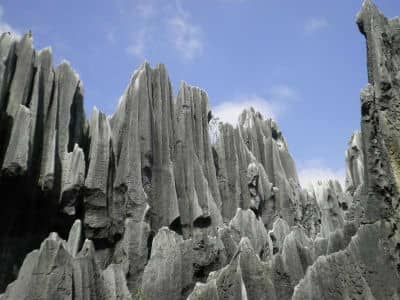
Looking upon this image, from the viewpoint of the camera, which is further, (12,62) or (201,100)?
(201,100)

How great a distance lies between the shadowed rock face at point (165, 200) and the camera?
27.3 ft

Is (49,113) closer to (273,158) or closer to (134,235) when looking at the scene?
(134,235)

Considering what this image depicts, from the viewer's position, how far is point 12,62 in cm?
1767

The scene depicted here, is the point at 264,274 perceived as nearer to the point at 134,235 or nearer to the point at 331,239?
the point at 331,239

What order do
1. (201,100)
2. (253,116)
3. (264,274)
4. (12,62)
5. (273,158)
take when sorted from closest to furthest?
(264,274) < (12,62) < (201,100) < (273,158) < (253,116)

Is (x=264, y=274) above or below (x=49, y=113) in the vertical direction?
below

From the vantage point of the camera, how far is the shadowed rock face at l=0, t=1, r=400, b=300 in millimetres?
8328

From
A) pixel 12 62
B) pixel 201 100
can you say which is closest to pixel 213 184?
pixel 201 100

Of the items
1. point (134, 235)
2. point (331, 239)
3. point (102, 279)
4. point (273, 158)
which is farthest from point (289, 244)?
point (273, 158)

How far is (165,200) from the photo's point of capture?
2086 centimetres

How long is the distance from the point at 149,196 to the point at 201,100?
26.6 feet

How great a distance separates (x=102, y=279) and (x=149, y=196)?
8.90 m

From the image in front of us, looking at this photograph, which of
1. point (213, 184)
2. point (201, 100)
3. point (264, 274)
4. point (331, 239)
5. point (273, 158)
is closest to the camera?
point (264, 274)

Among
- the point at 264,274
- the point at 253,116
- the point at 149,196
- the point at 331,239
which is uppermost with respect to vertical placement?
the point at 253,116
